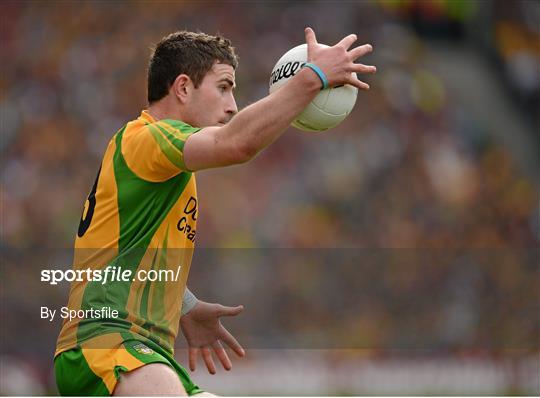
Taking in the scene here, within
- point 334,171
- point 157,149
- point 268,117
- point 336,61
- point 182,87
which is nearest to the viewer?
point 268,117

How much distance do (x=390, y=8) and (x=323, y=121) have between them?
1004cm

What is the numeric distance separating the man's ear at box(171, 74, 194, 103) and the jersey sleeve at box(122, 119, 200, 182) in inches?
12.7

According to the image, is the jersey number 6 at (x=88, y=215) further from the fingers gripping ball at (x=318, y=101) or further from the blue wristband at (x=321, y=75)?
the blue wristband at (x=321, y=75)

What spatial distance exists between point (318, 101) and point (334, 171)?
807 cm

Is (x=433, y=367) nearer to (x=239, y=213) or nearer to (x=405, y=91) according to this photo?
(x=239, y=213)

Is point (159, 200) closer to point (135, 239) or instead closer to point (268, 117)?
point (135, 239)

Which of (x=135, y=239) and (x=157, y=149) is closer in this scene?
(x=157, y=149)

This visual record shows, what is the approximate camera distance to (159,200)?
13.3 feet

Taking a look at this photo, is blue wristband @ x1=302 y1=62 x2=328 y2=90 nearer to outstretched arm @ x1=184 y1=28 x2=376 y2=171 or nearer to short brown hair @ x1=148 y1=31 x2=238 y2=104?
outstretched arm @ x1=184 y1=28 x2=376 y2=171

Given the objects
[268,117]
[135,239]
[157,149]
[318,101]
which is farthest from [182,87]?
[268,117]

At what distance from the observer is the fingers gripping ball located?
412 cm

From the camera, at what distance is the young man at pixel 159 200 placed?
363 centimetres

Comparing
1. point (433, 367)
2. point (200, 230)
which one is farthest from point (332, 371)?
point (200, 230)

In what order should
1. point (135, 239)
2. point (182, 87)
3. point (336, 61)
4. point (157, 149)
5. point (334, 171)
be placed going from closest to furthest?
point (336, 61) < point (157, 149) < point (135, 239) < point (182, 87) < point (334, 171)
